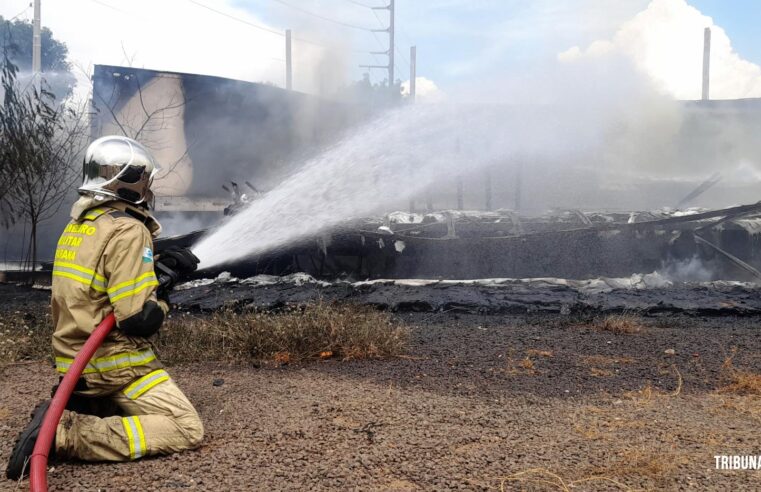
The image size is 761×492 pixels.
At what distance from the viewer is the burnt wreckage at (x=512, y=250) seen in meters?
8.80

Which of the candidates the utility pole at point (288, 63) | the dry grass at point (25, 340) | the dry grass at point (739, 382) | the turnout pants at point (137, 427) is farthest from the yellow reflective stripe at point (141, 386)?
the utility pole at point (288, 63)

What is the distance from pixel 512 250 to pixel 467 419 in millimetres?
5492

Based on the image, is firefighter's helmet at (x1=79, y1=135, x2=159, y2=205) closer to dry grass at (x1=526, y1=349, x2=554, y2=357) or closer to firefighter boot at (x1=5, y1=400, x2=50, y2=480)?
firefighter boot at (x1=5, y1=400, x2=50, y2=480)

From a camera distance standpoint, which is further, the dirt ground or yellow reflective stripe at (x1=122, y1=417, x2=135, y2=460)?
yellow reflective stripe at (x1=122, y1=417, x2=135, y2=460)

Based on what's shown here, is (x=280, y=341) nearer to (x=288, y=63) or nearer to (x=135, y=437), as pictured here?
(x=135, y=437)

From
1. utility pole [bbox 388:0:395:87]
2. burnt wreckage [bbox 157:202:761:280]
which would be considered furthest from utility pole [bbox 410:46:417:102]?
burnt wreckage [bbox 157:202:761:280]

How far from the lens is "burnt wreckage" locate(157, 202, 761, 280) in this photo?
8.80 m

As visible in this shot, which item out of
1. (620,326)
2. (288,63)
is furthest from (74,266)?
(288,63)

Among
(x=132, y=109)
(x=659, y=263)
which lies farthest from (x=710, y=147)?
(x=132, y=109)

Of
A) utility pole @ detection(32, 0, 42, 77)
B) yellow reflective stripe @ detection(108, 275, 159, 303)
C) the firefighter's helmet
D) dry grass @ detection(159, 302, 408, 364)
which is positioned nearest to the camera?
yellow reflective stripe @ detection(108, 275, 159, 303)

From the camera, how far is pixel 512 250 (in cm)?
882

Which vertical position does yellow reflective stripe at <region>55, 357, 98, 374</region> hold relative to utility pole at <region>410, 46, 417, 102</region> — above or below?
below

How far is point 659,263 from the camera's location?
29.7ft

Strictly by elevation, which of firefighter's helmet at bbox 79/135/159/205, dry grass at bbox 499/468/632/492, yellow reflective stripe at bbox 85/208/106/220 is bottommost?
dry grass at bbox 499/468/632/492
